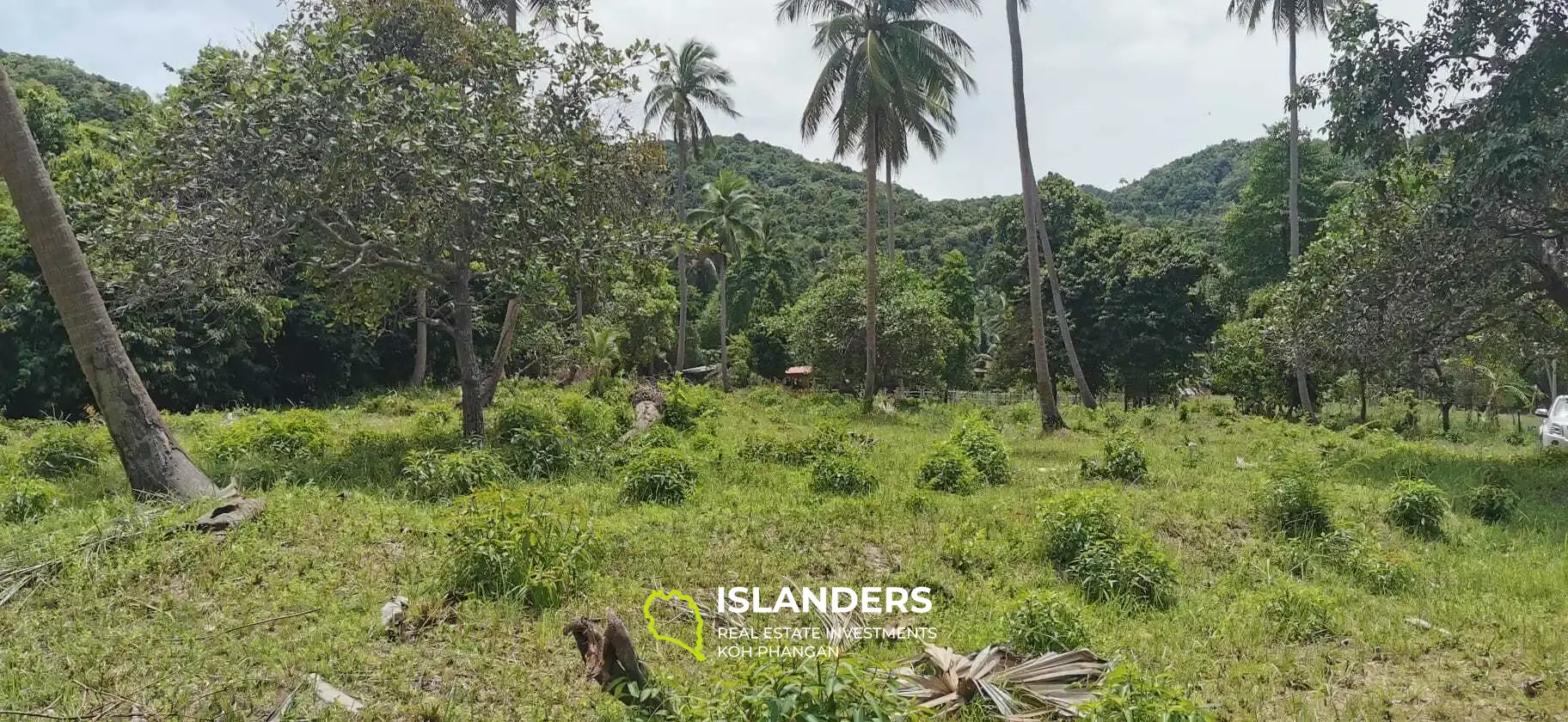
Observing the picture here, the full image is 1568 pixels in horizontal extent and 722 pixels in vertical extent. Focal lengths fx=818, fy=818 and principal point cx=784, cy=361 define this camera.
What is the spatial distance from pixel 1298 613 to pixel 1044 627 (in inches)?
73.7

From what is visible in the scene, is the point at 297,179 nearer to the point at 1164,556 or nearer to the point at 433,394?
the point at 1164,556

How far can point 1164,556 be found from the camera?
6.04 m

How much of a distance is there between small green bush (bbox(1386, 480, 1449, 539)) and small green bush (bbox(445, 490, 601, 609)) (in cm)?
736

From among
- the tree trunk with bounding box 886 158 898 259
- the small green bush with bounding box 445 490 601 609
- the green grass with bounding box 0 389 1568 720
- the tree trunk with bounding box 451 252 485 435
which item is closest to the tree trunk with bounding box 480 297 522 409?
the tree trunk with bounding box 451 252 485 435

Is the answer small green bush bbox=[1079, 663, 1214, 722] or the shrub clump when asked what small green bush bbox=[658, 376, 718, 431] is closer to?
the shrub clump

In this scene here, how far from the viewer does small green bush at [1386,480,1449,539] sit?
24.6 ft

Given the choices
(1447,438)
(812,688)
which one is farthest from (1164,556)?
(1447,438)

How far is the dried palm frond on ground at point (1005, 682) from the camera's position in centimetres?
387

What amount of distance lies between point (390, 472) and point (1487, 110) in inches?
535

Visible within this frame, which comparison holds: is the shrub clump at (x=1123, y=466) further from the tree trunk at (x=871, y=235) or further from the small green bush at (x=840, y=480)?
the tree trunk at (x=871, y=235)

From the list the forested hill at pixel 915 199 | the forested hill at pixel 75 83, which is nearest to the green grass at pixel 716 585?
the forested hill at pixel 75 83

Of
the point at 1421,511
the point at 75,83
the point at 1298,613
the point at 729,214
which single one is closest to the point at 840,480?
the point at 1298,613

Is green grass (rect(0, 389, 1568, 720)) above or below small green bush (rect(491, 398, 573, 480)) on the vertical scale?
below

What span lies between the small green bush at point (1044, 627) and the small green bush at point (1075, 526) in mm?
1667
